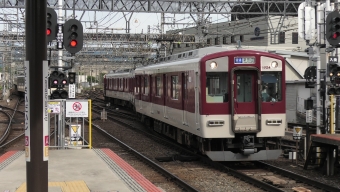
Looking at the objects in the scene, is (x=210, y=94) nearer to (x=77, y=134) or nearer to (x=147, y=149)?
(x=77, y=134)

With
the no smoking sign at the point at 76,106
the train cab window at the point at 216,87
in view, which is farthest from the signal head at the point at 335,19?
the no smoking sign at the point at 76,106

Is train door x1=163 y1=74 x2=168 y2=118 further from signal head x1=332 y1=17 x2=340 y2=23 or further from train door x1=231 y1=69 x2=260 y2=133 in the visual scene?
signal head x1=332 y1=17 x2=340 y2=23

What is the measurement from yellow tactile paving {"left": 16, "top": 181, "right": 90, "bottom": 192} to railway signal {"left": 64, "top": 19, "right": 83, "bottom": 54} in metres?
4.64

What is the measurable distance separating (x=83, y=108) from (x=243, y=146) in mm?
4308

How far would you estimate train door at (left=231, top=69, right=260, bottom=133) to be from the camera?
1234 cm

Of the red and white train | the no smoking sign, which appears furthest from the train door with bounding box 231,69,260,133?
the no smoking sign

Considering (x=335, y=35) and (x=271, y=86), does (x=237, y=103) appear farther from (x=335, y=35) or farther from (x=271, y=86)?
(x=335, y=35)

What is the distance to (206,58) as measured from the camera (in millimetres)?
12391

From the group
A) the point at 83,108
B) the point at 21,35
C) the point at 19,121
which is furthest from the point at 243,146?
the point at 21,35

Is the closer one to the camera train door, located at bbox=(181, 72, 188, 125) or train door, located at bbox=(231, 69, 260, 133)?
train door, located at bbox=(231, 69, 260, 133)

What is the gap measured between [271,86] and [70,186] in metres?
6.35

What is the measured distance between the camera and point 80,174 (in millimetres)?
9445

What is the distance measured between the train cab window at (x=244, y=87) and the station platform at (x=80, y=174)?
3.39 meters

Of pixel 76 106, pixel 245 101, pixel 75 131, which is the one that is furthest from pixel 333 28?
pixel 75 131
